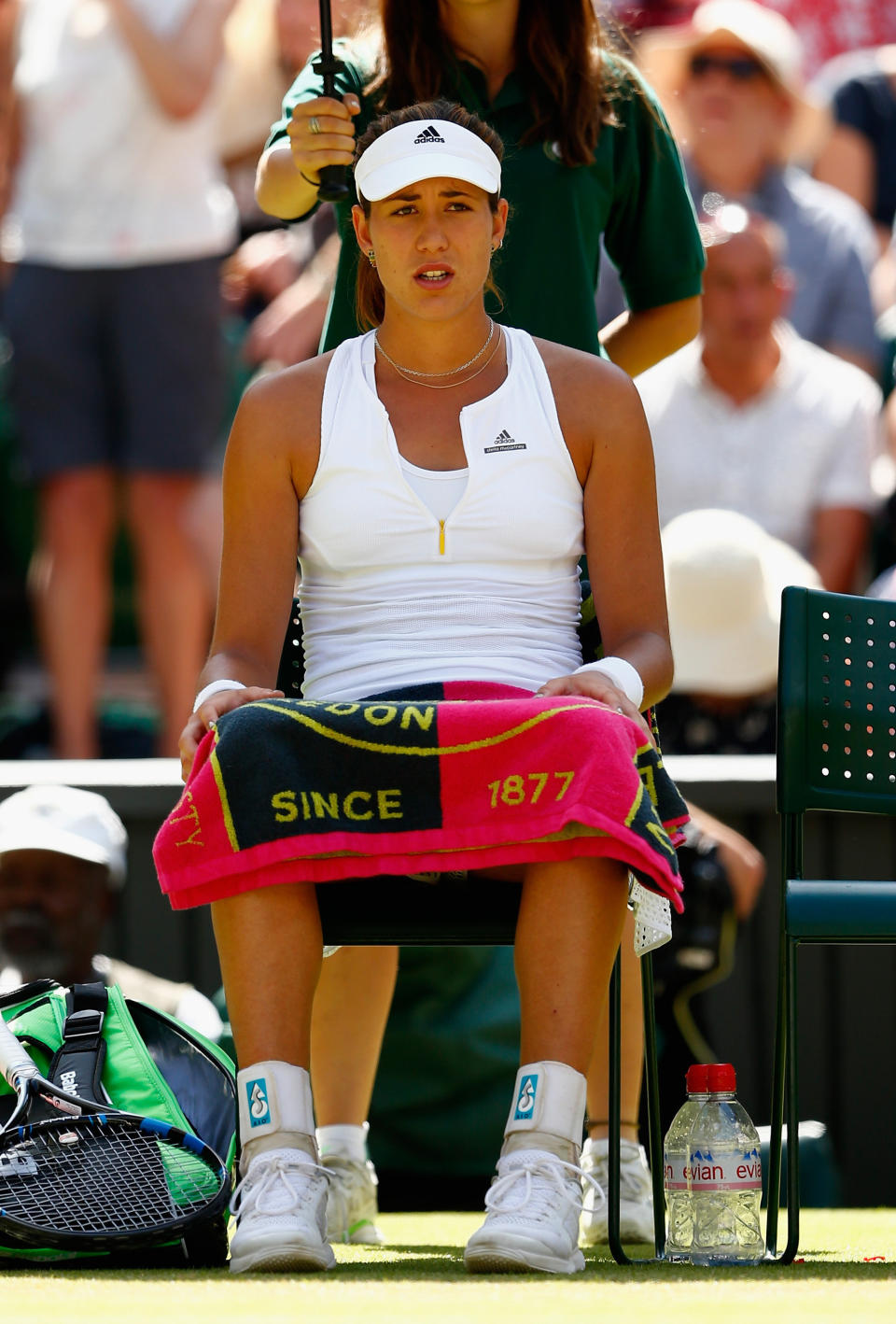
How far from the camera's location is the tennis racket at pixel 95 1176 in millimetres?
3053

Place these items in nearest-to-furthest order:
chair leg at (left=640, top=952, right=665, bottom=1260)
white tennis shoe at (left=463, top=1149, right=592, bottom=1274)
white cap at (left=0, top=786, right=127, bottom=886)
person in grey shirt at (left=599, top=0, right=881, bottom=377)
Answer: white tennis shoe at (left=463, top=1149, right=592, bottom=1274)
chair leg at (left=640, top=952, right=665, bottom=1260)
white cap at (left=0, top=786, right=127, bottom=886)
person in grey shirt at (left=599, top=0, right=881, bottom=377)

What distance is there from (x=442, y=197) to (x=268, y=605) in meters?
0.66

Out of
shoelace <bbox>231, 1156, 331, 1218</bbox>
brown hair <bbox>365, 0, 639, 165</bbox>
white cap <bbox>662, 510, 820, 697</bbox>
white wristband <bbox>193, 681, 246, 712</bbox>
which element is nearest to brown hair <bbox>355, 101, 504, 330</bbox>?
brown hair <bbox>365, 0, 639, 165</bbox>

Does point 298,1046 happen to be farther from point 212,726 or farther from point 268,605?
point 268,605

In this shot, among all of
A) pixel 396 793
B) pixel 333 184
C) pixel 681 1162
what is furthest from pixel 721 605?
pixel 396 793

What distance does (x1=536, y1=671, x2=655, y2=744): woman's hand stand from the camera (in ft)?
10.0

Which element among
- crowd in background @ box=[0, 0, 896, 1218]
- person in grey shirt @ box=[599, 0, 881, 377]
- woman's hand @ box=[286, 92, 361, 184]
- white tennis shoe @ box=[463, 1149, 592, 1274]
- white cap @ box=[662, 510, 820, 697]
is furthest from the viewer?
person in grey shirt @ box=[599, 0, 881, 377]

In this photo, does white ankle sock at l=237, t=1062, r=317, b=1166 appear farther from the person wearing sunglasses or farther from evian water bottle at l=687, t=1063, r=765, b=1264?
the person wearing sunglasses

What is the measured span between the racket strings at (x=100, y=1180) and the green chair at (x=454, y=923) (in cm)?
40

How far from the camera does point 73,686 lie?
19.9ft

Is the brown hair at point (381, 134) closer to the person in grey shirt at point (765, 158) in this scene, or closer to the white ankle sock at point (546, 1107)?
the white ankle sock at point (546, 1107)

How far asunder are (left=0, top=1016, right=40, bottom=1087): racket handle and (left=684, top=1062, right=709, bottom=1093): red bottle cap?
958mm

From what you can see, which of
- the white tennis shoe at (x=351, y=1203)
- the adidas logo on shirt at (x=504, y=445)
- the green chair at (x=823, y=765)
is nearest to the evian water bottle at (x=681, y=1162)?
the green chair at (x=823, y=765)

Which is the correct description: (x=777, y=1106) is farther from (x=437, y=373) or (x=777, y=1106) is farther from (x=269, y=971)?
(x=437, y=373)
